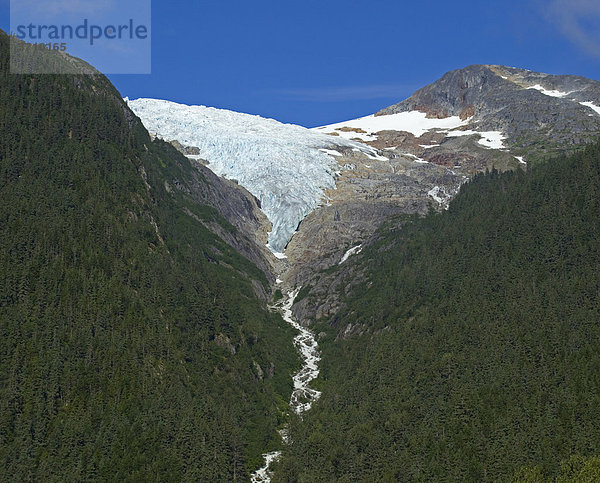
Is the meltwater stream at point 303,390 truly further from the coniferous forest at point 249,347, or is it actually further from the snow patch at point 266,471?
the coniferous forest at point 249,347

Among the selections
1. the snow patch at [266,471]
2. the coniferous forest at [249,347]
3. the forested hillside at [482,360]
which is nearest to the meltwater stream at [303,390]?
the snow patch at [266,471]

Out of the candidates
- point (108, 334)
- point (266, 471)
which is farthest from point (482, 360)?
point (108, 334)

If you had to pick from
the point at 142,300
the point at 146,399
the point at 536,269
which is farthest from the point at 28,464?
the point at 536,269

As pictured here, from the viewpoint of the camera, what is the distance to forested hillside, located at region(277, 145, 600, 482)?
12144 centimetres

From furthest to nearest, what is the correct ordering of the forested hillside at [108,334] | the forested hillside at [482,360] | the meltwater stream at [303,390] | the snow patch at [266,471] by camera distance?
the meltwater stream at [303,390]
the snow patch at [266,471]
the forested hillside at [108,334]
the forested hillside at [482,360]

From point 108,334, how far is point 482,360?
242 feet

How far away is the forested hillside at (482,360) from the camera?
398 ft

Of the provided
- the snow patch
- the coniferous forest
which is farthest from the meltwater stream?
the coniferous forest

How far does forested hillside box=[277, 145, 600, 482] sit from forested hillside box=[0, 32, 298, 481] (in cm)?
1631

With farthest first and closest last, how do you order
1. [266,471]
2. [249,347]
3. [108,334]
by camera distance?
[249,347], [108,334], [266,471]

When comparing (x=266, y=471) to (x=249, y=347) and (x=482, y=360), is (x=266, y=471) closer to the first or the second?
(x=249, y=347)

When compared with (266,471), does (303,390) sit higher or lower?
higher

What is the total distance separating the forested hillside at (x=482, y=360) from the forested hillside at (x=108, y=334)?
16.3 metres

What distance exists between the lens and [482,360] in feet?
474
